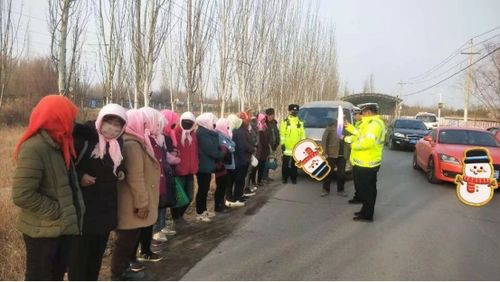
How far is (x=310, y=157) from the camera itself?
8992mm

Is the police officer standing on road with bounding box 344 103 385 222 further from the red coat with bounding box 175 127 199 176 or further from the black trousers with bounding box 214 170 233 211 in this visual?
the red coat with bounding box 175 127 199 176

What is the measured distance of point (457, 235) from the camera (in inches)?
245

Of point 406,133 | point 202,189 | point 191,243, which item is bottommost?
point 191,243

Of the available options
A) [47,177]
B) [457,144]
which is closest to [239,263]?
[47,177]

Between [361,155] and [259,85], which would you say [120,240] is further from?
[259,85]

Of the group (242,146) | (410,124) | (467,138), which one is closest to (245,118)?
(242,146)

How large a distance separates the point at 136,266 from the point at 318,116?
27.5 ft

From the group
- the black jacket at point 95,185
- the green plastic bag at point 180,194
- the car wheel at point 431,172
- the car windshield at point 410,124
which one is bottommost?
the car wheel at point 431,172

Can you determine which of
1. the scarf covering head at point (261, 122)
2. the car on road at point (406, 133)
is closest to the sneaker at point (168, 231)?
the scarf covering head at point (261, 122)

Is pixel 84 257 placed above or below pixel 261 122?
below

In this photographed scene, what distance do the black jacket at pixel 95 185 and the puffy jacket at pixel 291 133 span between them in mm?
6597

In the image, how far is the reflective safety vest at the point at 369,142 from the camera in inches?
269

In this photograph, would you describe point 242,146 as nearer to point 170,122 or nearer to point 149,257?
point 170,122

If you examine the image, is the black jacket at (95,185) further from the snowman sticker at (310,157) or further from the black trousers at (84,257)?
the snowman sticker at (310,157)
